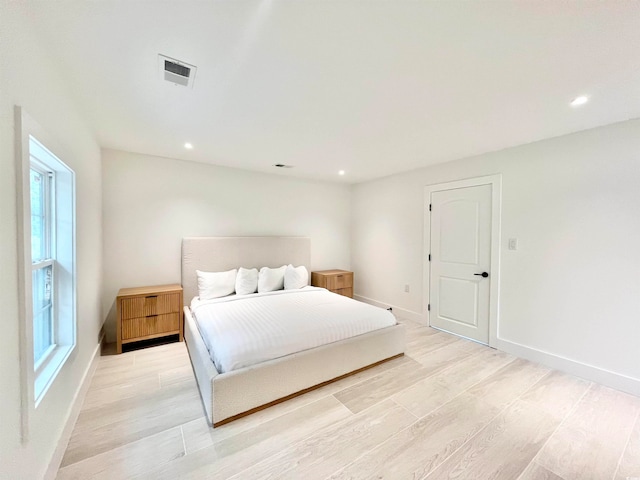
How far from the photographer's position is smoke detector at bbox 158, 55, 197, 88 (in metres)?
1.54

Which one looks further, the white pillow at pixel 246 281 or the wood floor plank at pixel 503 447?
the white pillow at pixel 246 281

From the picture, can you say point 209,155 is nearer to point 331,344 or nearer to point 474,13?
point 331,344

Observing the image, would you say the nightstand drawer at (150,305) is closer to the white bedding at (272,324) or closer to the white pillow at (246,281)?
the white bedding at (272,324)

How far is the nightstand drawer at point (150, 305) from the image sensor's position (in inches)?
116

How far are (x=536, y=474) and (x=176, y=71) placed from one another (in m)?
3.26

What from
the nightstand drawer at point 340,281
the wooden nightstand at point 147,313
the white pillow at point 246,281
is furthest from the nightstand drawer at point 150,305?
the nightstand drawer at point 340,281

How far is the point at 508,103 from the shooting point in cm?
200

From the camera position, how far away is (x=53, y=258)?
6.09 feet

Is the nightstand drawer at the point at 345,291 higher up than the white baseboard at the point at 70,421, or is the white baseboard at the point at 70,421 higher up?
the nightstand drawer at the point at 345,291

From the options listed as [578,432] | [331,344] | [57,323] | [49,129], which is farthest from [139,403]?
[578,432]

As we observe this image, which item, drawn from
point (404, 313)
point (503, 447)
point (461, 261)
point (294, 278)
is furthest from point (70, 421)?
point (461, 261)

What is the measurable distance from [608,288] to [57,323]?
4.57 m

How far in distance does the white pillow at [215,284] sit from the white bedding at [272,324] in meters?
0.13

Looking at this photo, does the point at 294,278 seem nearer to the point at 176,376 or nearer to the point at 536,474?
the point at 176,376
